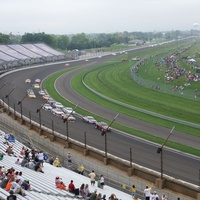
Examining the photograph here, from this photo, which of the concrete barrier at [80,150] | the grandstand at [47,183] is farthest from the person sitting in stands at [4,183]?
the concrete barrier at [80,150]

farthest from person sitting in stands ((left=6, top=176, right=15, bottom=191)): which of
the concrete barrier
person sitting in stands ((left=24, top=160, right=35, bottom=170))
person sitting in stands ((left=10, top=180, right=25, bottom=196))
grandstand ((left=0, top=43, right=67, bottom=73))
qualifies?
Answer: grandstand ((left=0, top=43, right=67, bottom=73))

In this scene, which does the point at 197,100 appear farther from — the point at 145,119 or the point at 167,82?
the point at 167,82

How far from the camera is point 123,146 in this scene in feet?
153

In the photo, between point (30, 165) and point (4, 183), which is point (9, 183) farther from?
point (30, 165)

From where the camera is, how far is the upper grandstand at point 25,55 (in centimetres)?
13075

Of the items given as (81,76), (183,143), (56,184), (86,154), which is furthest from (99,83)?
(56,184)

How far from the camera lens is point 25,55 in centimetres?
14462

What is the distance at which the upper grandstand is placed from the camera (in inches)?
5148

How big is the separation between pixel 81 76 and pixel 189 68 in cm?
3124

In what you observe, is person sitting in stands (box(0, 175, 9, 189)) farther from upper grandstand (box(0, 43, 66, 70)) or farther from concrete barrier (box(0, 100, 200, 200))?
upper grandstand (box(0, 43, 66, 70))

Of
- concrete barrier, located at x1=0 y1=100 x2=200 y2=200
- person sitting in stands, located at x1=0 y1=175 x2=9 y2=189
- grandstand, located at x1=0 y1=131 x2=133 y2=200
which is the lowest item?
concrete barrier, located at x1=0 y1=100 x2=200 y2=200

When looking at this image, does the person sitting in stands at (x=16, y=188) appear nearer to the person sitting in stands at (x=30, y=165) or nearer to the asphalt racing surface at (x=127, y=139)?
the person sitting in stands at (x=30, y=165)

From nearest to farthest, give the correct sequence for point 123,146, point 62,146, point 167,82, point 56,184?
point 56,184
point 62,146
point 123,146
point 167,82

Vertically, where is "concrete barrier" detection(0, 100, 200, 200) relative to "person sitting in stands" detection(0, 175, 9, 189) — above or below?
below
